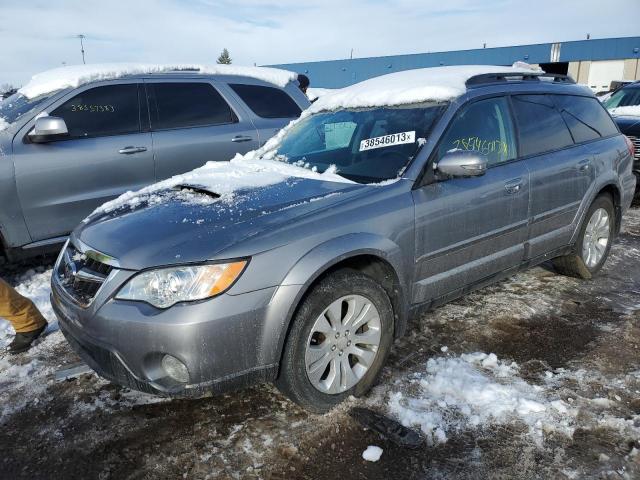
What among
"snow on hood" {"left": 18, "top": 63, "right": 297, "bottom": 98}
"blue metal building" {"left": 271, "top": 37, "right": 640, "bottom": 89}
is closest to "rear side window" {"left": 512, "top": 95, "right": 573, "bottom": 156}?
"snow on hood" {"left": 18, "top": 63, "right": 297, "bottom": 98}

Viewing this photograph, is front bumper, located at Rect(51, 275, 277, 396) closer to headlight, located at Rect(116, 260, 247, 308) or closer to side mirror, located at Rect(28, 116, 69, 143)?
headlight, located at Rect(116, 260, 247, 308)

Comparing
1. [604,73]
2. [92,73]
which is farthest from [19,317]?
[604,73]

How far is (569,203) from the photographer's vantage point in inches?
158

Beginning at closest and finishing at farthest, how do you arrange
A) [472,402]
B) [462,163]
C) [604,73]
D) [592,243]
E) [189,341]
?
[189,341] < [472,402] < [462,163] < [592,243] < [604,73]

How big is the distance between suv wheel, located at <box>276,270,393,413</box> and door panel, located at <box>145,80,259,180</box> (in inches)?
123

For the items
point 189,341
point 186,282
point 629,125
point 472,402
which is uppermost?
point 629,125

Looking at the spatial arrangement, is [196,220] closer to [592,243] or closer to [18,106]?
[18,106]

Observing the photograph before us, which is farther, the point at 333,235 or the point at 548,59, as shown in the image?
the point at 548,59

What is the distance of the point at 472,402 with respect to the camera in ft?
9.07

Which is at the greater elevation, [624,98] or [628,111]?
[624,98]

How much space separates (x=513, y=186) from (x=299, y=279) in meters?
1.87

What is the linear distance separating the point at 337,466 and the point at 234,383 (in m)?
0.61

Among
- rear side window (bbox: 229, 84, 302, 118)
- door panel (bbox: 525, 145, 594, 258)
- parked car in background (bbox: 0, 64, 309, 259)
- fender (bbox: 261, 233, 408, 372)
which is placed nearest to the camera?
fender (bbox: 261, 233, 408, 372)

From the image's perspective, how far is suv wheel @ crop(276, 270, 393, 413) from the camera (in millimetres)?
2449
